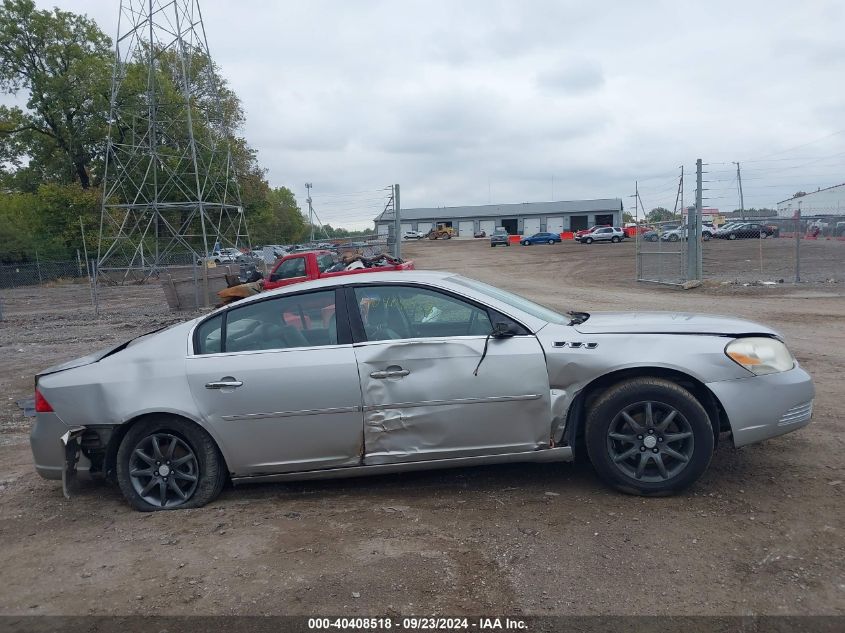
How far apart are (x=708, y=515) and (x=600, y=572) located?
3.29 feet

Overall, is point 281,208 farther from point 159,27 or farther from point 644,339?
point 644,339

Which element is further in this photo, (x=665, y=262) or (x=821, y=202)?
(x=821, y=202)

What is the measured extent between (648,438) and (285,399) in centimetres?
230

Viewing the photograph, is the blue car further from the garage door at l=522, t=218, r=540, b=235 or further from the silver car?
the silver car

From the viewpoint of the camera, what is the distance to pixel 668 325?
15.8ft

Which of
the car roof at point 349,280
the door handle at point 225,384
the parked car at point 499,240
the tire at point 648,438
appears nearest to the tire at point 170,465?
the door handle at point 225,384

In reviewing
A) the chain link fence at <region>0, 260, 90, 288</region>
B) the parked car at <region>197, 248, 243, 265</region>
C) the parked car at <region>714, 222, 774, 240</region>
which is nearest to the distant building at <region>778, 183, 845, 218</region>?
the parked car at <region>714, 222, 774, 240</region>

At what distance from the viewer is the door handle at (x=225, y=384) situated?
4691 mm

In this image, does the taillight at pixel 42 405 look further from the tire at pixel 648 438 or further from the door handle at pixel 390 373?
the tire at pixel 648 438

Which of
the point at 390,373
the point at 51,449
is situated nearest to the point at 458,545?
the point at 390,373

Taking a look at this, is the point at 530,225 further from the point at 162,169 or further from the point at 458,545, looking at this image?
the point at 458,545

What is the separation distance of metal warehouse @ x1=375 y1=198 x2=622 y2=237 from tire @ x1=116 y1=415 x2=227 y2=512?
270ft

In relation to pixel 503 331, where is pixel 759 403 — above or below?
below

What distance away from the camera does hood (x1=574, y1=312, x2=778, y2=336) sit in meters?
4.68
